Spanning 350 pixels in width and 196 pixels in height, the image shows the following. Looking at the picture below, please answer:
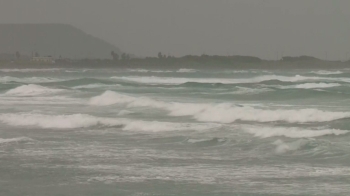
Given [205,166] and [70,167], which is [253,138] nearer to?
[205,166]

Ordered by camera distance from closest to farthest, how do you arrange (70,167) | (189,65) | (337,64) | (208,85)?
(70,167) → (208,85) → (337,64) → (189,65)

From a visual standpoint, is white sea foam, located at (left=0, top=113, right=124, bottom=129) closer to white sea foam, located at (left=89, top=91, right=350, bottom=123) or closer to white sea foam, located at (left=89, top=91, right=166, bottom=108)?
white sea foam, located at (left=89, top=91, right=350, bottom=123)

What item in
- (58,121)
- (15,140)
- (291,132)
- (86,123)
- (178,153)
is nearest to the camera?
(178,153)

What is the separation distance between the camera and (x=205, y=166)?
11.1 meters

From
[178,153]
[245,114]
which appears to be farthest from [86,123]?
[178,153]

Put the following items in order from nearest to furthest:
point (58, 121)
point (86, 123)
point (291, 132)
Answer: point (291, 132), point (86, 123), point (58, 121)

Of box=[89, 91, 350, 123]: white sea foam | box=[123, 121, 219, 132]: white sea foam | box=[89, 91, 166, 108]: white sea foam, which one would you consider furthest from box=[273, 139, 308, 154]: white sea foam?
box=[89, 91, 166, 108]: white sea foam

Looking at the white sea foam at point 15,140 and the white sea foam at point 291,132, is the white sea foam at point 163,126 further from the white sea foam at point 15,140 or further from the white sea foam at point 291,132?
the white sea foam at point 15,140

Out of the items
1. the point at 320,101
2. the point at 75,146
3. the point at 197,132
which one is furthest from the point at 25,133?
the point at 320,101

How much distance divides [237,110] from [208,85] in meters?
20.9

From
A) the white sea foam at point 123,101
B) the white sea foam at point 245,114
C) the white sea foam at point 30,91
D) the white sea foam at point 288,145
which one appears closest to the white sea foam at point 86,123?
the white sea foam at point 245,114

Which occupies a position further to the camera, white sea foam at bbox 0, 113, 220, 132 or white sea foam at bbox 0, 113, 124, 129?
white sea foam at bbox 0, 113, 124, 129

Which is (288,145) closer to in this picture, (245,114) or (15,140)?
(15,140)

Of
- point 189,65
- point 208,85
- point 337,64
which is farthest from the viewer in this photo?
point 189,65
